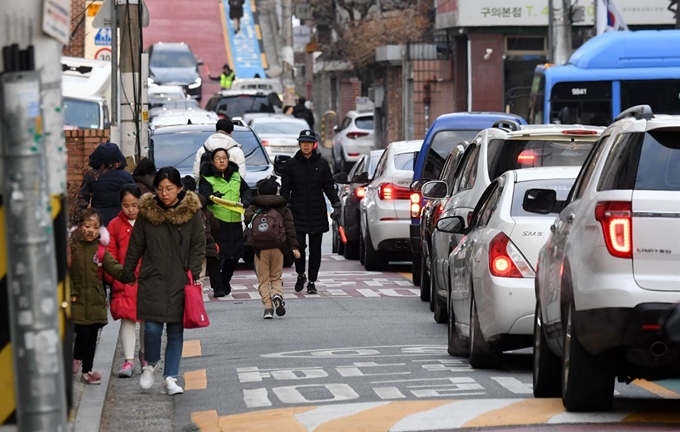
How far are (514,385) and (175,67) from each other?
4941cm

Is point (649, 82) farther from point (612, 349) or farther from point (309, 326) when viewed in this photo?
point (612, 349)

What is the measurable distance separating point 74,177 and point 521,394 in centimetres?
995

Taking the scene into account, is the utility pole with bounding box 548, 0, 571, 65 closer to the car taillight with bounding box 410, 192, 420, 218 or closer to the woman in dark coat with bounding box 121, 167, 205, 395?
the car taillight with bounding box 410, 192, 420, 218

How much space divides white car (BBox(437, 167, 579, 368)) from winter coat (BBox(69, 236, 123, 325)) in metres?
2.53

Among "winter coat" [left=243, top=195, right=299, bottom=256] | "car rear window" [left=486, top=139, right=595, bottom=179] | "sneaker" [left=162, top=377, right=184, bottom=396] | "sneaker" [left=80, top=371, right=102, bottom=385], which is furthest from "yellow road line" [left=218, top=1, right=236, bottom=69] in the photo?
"sneaker" [left=162, top=377, right=184, bottom=396]

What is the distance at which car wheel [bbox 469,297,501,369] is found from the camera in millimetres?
11750

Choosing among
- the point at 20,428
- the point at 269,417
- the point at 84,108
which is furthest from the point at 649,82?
the point at 20,428

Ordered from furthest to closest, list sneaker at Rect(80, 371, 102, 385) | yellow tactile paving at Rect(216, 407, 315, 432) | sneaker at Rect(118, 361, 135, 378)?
1. sneaker at Rect(118, 361, 135, 378)
2. sneaker at Rect(80, 371, 102, 385)
3. yellow tactile paving at Rect(216, 407, 315, 432)

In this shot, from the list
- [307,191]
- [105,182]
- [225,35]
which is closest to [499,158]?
[105,182]

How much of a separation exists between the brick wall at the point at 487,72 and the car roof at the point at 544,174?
35.6 metres

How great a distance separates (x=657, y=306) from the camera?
859cm

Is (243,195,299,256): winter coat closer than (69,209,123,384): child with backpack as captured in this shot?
No

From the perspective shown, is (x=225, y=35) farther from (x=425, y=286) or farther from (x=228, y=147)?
(x=425, y=286)

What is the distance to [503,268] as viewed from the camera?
1151 centimetres
